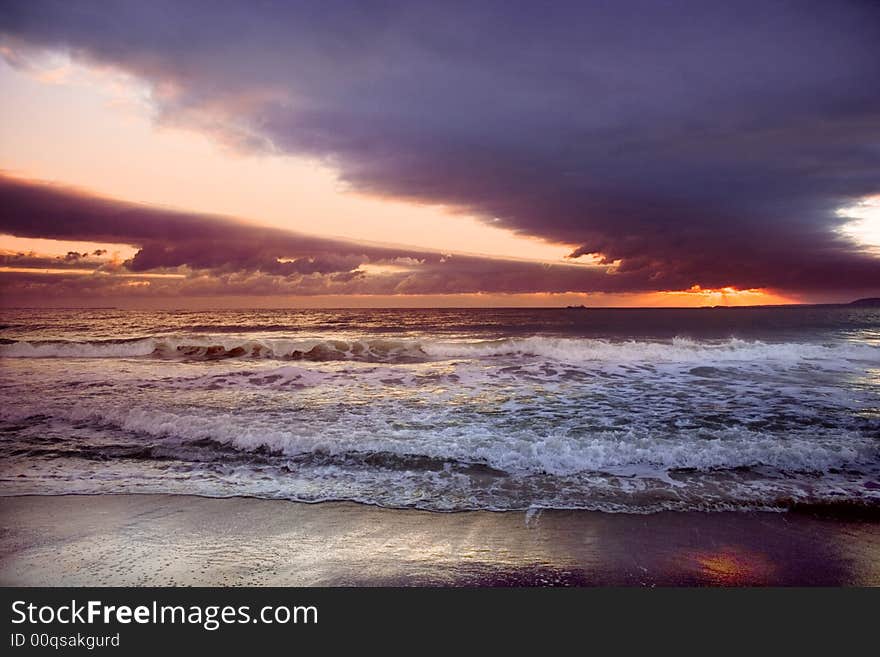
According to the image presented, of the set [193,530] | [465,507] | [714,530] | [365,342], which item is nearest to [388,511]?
[465,507]

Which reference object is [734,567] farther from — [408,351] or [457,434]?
[408,351]

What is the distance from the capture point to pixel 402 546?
15.3 ft

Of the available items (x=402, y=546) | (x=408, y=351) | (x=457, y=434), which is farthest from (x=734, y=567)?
(x=408, y=351)

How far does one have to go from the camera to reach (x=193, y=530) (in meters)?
4.99

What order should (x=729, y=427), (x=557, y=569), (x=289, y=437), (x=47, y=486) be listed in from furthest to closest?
1. (x=729, y=427)
2. (x=289, y=437)
3. (x=47, y=486)
4. (x=557, y=569)

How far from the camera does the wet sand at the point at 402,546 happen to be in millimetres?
4109

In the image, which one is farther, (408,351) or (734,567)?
(408,351)

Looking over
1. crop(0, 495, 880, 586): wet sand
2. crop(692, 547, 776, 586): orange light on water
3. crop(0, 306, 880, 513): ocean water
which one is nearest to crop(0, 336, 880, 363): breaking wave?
crop(0, 306, 880, 513): ocean water

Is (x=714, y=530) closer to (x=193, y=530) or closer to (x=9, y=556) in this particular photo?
(x=193, y=530)

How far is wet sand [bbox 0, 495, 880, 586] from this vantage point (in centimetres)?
411

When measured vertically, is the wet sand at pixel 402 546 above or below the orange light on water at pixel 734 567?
below

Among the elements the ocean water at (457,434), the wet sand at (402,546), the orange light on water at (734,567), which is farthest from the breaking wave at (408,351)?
the orange light on water at (734,567)

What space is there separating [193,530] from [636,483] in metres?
5.50

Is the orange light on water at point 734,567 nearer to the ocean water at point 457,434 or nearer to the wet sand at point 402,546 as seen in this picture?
the wet sand at point 402,546
